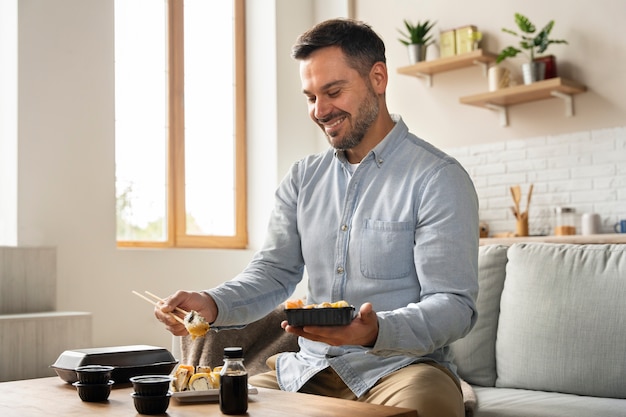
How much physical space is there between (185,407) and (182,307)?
1.07 feet

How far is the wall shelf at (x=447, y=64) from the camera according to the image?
525 centimetres

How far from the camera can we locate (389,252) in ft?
6.44

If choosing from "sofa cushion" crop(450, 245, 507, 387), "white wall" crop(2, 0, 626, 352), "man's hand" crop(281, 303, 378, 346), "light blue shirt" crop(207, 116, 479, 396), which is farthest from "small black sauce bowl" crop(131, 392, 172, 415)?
"white wall" crop(2, 0, 626, 352)

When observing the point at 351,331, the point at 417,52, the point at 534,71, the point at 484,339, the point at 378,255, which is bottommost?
the point at 484,339

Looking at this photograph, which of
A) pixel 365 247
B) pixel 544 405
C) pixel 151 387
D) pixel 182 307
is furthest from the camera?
pixel 544 405

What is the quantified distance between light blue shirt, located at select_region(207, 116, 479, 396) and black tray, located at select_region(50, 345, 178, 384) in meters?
0.24

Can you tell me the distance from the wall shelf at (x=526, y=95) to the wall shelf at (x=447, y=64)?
0.27 meters

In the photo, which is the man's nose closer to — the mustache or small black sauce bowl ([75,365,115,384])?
the mustache

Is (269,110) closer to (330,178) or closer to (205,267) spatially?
(205,267)

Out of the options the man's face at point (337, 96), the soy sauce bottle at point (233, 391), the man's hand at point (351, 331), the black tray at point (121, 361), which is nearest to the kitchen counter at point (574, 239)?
the man's face at point (337, 96)

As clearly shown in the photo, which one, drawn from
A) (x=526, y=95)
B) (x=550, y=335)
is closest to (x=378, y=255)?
(x=550, y=335)

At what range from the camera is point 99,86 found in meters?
4.48

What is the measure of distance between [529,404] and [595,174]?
2899 mm

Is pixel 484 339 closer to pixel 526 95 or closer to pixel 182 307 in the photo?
pixel 182 307
